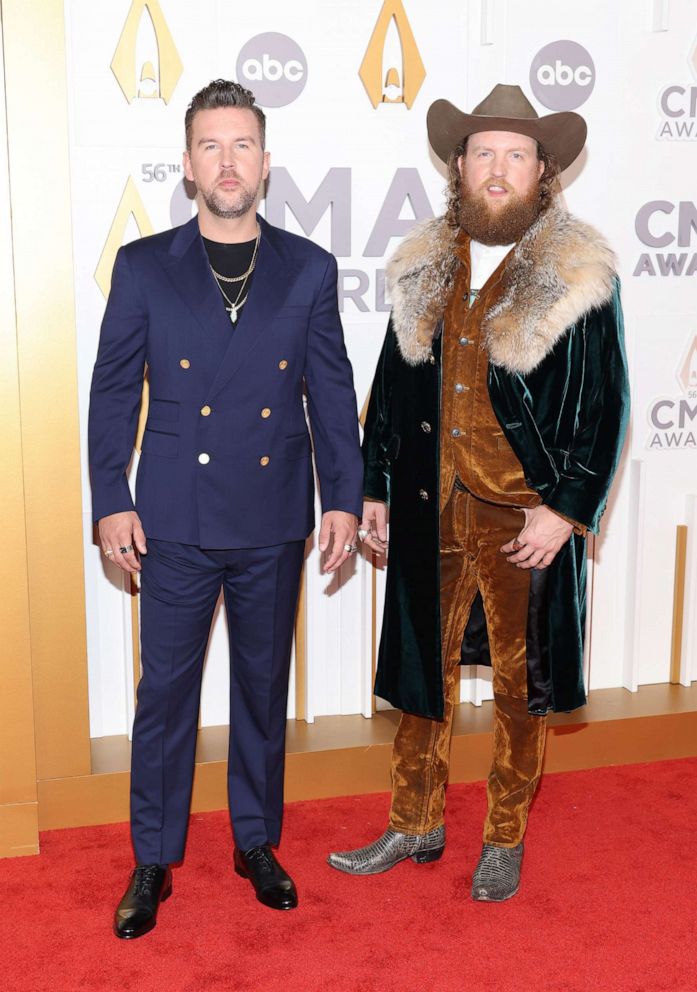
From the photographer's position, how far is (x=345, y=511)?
2818mm

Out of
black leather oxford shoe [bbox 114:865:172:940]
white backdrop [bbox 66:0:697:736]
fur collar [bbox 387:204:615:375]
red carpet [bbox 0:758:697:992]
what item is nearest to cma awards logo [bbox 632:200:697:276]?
white backdrop [bbox 66:0:697:736]

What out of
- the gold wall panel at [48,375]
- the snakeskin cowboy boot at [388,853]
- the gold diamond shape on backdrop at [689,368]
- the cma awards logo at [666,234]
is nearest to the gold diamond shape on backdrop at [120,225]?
the gold wall panel at [48,375]

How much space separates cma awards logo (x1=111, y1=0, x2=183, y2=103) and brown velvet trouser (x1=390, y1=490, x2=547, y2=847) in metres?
1.43

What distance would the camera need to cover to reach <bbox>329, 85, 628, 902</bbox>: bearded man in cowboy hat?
2.67 metres

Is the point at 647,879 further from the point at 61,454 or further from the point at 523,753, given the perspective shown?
the point at 61,454

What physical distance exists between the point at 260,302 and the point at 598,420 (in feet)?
2.72

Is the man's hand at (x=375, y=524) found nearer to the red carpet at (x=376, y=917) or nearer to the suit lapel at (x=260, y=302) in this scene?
the suit lapel at (x=260, y=302)

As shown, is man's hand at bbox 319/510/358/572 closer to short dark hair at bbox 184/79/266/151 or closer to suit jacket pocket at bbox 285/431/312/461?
suit jacket pocket at bbox 285/431/312/461

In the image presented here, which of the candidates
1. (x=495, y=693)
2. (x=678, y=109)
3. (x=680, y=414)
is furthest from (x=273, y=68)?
(x=495, y=693)

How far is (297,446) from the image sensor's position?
109 inches

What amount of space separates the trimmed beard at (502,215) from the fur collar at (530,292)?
3 centimetres

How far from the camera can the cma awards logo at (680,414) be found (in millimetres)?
3809

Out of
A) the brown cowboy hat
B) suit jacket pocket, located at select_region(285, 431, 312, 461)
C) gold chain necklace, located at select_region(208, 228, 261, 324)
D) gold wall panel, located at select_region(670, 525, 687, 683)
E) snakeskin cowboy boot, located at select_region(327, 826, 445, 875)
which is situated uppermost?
the brown cowboy hat

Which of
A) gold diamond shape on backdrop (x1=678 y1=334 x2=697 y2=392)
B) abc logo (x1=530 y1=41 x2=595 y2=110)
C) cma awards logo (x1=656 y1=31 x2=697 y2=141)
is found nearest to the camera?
abc logo (x1=530 y1=41 x2=595 y2=110)
